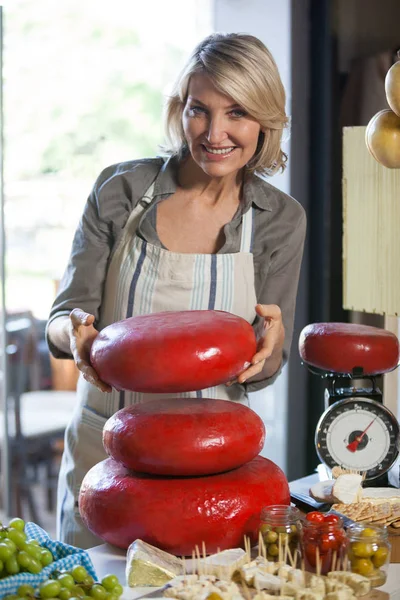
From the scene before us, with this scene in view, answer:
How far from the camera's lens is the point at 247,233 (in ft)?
6.23

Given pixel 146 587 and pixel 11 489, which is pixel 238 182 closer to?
pixel 146 587

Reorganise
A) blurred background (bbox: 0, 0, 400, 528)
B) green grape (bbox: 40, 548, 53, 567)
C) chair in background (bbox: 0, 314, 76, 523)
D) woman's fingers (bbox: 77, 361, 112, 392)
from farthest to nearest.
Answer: chair in background (bbox: 0, 314, 76, 523) → blurred background (bbox: 0, 0, 400, 528) → woman's fingers (bbox: 77, 361, 112, 392) → green grape (bbox: 40, 548, 53, 567)

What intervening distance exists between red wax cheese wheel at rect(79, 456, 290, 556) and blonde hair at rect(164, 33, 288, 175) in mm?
774

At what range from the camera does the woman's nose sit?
173 cm

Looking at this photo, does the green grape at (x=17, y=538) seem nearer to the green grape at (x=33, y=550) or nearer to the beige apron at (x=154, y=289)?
the green grape at (x=33, y=550)

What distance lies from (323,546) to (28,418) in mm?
2979

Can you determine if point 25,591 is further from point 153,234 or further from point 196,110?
point 196,110

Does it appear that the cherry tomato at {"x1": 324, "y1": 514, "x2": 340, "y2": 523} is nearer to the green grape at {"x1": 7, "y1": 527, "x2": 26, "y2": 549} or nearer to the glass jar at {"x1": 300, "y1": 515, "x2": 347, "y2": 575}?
the glass jar at {"x1": 300, "y1": 515, "x2": 347, "y2": 575}

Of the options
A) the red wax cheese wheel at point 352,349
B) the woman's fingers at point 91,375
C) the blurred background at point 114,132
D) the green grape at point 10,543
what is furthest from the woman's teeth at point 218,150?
the blurred background at point 114,132

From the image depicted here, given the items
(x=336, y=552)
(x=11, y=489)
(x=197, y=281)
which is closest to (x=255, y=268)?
(x=197, y=281)

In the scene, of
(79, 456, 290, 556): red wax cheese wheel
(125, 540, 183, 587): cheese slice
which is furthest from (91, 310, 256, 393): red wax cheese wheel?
(125, 540, 183, 587): cheese slice

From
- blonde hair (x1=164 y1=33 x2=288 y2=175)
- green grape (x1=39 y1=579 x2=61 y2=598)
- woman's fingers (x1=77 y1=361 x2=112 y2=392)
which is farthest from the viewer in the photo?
blonde hair (x1=164 y1=33 x2=288 y2=175)

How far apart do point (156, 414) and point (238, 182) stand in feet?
2.45

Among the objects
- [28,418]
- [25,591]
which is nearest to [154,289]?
[25,591]
